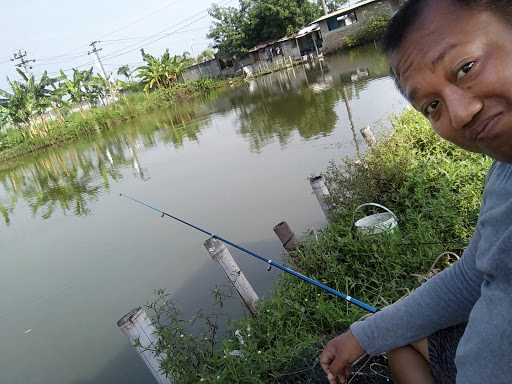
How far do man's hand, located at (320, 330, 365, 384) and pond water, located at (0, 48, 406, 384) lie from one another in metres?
0.98

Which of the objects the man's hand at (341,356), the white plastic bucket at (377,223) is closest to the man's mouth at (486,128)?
the man's hand at (341,356)

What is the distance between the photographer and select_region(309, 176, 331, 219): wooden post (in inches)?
161

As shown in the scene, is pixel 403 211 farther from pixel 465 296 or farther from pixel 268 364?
pixel 465 296

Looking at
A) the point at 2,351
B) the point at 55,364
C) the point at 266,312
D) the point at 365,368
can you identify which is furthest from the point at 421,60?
the point at 2,351

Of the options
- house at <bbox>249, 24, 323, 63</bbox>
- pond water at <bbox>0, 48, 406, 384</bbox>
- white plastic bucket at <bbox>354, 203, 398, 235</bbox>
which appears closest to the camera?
white plastic bucket at <bbox>354, 203, 398, 235</bbox>

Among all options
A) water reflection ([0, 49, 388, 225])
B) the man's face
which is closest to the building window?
water reflection ([0, 49, 388, 225])

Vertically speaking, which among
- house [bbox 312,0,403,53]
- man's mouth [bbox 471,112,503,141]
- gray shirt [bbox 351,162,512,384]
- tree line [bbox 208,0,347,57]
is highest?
tree line [bbox 208,0,347,57]

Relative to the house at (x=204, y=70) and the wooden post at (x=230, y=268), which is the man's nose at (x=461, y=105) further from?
the house at (x=204, y=70)

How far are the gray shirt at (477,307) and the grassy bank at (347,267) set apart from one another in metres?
0.93

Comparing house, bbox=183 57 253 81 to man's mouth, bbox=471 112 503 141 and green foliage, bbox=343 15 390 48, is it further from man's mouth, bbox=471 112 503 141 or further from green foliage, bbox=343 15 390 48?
man's mouth, bbox=471 112 503 141

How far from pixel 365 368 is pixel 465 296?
1105mm

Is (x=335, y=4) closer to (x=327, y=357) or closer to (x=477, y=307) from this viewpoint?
(x=327, y=357)

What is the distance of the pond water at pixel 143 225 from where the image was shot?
4.53 m

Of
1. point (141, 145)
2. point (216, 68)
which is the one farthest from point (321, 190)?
point (216, 68)
